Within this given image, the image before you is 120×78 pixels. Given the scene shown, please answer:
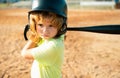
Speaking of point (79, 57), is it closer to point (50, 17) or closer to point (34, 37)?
point (34, 37)

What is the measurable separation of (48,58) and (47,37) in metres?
0.15

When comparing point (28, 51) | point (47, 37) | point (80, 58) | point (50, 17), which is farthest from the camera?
point (80, 58)

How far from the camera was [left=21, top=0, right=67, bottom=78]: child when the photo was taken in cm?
203

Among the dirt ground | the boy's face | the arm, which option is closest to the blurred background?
the dirt ground

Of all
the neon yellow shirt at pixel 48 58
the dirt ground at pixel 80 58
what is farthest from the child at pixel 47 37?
the dirt ground at pixel 80 58

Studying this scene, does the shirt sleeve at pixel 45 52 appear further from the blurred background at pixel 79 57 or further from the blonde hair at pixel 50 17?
the blurred background at pixel 79 57

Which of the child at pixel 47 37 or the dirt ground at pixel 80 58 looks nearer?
the child at pixel 47 37

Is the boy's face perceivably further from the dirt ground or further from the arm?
the dirt ground

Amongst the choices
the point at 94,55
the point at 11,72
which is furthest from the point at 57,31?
the point at 94,55

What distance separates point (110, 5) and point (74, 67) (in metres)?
19.2

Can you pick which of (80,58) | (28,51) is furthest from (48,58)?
(80,58)

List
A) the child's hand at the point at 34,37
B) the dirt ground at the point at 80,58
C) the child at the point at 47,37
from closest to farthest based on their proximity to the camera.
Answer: the child at the point at 47,37, the child's hand at the point at 34,37, the dirt ground at the point at 80,58

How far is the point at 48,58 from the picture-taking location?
7.27ft

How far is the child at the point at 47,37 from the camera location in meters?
2.03
